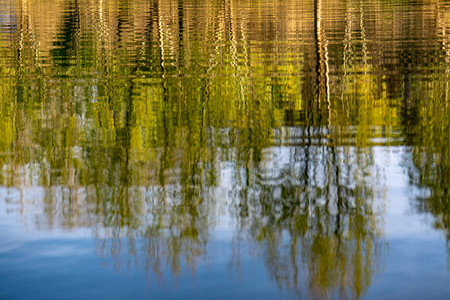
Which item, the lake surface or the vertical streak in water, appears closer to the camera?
the lake surface

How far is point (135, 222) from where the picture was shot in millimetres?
11289

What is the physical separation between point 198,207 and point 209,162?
8.16ft

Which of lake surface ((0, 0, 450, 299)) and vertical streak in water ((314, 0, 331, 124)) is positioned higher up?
vertical streak in water ((314, 0, 331, 124))

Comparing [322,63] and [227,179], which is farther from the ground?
[322,63]

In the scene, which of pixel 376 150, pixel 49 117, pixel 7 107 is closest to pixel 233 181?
pixel 376 150

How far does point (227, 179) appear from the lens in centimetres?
1330

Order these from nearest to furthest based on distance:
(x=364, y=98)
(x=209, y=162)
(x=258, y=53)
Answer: (x=209, y=162), (x=364, y=98), (x=258, y=53)

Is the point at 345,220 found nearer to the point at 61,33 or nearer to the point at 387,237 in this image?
the point at 387,237

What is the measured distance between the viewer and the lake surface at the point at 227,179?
9359mm

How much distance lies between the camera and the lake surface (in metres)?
9.36

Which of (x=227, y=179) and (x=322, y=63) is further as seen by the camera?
(x=322, y=63)

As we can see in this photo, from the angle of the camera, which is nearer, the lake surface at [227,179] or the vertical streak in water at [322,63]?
the lake surface at [227,179]

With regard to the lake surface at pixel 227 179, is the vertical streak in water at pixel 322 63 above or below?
above

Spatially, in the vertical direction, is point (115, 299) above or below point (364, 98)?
below
